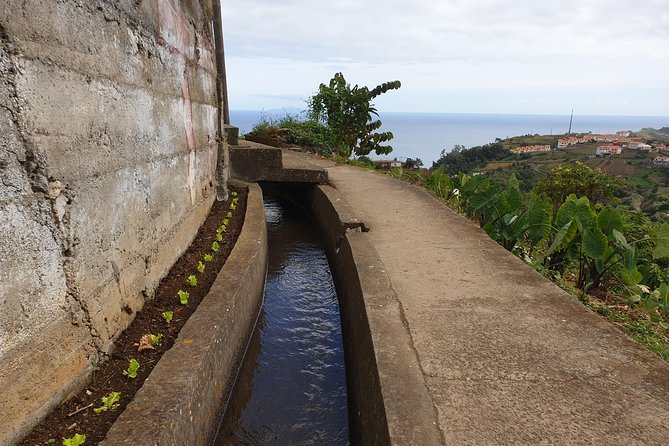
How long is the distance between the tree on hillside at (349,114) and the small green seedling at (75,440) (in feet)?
46.8

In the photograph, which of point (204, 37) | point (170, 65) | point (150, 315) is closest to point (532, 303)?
point (150, 315)

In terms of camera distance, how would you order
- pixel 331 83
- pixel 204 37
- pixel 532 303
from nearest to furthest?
pixel 532 303 → pixel 204 37 → pixel 331 83

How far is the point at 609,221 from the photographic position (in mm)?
4684

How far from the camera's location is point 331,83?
1667cm

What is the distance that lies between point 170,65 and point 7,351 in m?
2.96

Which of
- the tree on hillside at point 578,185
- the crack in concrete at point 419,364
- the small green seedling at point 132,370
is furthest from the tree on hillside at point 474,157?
the small green seedling at point 132,370

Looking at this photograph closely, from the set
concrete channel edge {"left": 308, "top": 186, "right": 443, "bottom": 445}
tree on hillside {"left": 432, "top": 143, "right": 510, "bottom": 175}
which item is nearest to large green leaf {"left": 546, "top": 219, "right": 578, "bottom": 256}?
concrete channel edge {"left": 308, "top": 186, "right": 443, "bottom": 445}

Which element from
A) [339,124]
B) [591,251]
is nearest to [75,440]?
[591,251]

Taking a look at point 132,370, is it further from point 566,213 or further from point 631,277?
point 566,213

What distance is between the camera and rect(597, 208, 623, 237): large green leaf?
464cm

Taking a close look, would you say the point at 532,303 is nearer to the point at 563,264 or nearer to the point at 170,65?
the point at 563,264

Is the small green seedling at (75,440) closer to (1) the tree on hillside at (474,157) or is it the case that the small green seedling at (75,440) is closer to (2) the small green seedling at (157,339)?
(2) the small green seedling at (157,339)

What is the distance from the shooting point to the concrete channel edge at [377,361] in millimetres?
2092

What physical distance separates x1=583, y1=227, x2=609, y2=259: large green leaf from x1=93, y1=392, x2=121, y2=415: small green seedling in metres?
4.39
